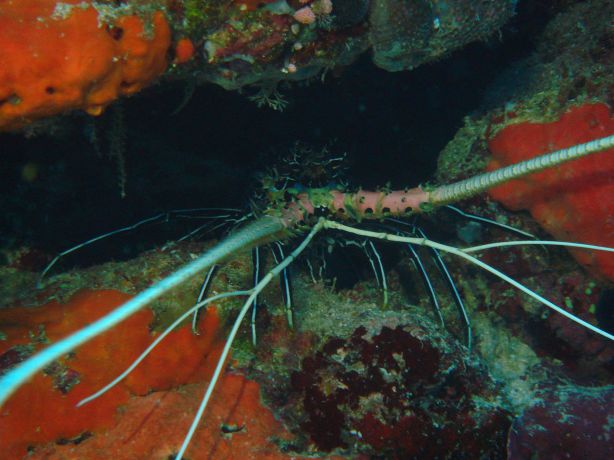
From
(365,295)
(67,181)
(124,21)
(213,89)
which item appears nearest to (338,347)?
(365,295)

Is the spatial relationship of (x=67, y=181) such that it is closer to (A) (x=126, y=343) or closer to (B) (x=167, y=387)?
(A) (x=126, y=343)

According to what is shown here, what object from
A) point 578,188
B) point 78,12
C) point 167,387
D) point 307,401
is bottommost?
point 307,401

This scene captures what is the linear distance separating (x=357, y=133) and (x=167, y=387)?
3.37m

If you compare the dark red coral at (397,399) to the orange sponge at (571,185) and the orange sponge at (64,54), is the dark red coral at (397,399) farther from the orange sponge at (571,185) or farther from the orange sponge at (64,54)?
the orange sponge at (64,54)

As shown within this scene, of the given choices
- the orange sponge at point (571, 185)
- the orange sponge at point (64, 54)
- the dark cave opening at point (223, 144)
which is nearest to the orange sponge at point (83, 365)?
the orange sponge at point (64, 54)

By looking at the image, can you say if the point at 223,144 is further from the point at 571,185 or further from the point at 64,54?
the point at 571,185

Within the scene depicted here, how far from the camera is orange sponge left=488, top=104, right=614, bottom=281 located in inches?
119

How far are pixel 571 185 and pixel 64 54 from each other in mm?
3292

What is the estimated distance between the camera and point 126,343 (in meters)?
2.43

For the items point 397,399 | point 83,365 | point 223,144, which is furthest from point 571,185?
point 83,365

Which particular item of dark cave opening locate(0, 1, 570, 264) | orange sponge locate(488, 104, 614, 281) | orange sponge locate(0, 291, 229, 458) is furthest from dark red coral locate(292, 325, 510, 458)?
dark cave opening locate(0, 1, 570, 264)

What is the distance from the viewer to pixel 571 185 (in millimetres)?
3129

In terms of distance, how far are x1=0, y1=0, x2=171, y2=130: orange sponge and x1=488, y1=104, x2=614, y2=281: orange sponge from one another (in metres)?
2.78

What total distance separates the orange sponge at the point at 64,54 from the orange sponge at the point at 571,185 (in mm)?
2782
